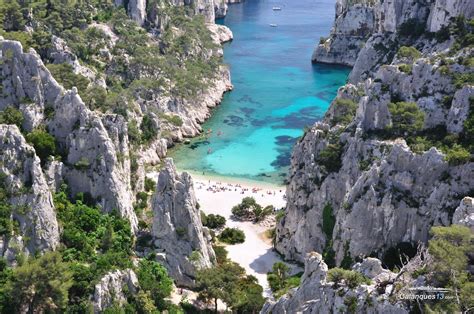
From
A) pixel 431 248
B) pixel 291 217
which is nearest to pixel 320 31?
pixel 291 217

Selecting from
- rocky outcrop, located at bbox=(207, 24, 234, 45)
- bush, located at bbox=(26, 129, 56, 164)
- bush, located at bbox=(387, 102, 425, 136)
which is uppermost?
bush, located at bbox=(387, 102, 425, 136)

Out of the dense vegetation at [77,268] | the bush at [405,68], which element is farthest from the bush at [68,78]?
the bush at [405,68]

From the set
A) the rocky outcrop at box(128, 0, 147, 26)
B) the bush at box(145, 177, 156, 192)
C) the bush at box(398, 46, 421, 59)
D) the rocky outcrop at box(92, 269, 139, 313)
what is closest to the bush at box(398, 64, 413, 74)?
the bush at box(398, 46, 421, 59)

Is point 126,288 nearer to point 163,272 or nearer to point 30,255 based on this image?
point 163,272

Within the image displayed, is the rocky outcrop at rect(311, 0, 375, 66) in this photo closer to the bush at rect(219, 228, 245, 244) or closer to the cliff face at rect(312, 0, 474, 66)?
the cliff face at rect(312, 0, 474, 66)

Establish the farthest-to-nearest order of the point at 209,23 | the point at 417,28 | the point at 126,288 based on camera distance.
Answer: the point at 209,23
the point at 417,28
the point at 126,288

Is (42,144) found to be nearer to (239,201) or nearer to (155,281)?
(155,281)

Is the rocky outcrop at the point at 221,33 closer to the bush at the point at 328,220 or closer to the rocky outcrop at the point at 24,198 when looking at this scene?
the bush at the point at 328,220
